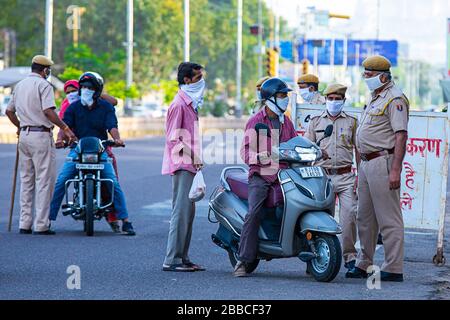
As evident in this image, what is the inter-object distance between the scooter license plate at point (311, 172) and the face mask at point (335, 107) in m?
1.33

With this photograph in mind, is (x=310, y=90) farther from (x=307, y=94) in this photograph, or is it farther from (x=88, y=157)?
(x=88, y=157)

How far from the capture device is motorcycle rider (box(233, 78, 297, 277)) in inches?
432

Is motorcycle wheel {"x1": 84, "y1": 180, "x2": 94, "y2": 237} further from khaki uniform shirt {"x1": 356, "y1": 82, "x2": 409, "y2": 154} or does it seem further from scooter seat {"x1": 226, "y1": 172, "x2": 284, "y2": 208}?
khaki uniform shirt {"x1": 356, "y1": 82, "x2": 409, "y2": 154}

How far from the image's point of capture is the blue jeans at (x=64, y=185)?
15.1m

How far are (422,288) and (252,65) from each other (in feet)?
389

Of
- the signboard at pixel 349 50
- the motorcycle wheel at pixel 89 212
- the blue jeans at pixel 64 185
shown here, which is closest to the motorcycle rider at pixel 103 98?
the blue jeans at pixel 64 185

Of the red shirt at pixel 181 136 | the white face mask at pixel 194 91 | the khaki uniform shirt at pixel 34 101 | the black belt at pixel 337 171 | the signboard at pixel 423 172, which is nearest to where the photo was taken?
the red shirt at pixel 181 136

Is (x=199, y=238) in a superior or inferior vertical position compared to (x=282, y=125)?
inferior

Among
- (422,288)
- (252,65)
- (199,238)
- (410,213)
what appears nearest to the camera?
(422,288)

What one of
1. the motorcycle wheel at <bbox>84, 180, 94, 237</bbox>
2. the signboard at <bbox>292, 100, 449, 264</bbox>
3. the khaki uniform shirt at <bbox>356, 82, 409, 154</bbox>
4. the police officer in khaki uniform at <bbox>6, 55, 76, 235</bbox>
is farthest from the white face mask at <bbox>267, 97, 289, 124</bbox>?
the police officer in khaki uniform at <bbox>6, 55, 76, 235</bbox>

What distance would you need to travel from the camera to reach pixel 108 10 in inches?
3868

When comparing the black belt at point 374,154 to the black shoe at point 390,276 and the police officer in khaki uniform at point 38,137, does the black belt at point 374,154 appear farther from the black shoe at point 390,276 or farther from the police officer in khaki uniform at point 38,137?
the police officer in khaki uniform at point 38,137

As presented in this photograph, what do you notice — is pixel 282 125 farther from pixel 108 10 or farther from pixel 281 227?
pixel 108 10

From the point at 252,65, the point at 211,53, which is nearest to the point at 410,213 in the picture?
the point at 211,53
